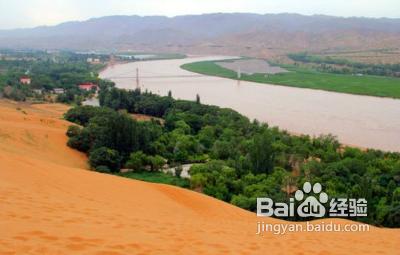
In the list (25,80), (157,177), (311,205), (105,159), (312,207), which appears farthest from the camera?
(25,80)

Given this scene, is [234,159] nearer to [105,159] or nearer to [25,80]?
[105,159]

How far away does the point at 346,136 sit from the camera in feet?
79.8

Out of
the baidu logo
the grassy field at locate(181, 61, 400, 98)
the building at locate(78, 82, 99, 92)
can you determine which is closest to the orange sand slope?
the baidu logo

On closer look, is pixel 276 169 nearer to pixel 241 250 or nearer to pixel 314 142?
pixel 314 142

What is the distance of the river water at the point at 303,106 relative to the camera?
25.4 metres

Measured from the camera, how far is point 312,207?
11109mm

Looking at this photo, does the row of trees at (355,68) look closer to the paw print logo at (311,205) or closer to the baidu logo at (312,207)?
the baidu logo at (312,207)

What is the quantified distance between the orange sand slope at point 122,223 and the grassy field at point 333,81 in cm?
3508

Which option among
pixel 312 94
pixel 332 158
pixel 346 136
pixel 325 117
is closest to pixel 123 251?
pixel 332 158

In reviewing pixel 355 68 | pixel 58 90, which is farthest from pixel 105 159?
pixel 355 68

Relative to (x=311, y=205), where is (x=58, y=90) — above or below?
above

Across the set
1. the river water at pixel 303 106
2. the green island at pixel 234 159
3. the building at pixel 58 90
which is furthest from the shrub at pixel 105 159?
the building at pixel 58 90

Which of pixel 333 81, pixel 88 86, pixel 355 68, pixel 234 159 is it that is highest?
pixel 355 68

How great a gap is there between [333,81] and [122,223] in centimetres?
4599
